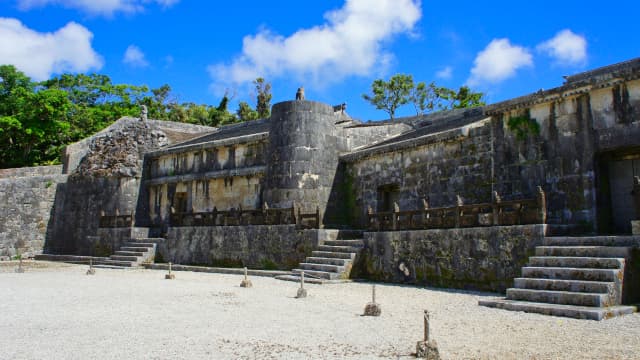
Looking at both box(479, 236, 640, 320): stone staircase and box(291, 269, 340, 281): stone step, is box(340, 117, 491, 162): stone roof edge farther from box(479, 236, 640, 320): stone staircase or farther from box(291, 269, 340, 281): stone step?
box(479, 236, 640, 320): stone staircase

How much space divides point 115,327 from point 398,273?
7.86 m

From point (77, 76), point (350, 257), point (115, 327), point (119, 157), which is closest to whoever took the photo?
point (115, 327)

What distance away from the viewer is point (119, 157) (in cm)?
2552

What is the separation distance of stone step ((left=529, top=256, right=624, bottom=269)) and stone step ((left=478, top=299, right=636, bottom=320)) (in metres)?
0.78

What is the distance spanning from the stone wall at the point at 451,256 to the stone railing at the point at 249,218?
2.73m

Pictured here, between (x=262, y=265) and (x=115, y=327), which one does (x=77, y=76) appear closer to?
(x=262, y=265)

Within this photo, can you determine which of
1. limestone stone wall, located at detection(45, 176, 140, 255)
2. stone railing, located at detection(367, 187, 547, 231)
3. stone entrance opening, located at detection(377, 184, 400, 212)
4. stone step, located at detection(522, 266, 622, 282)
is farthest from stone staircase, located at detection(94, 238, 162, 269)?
stone step, located at detection(522, 266, 622, 282)

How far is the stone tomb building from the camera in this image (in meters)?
11.6

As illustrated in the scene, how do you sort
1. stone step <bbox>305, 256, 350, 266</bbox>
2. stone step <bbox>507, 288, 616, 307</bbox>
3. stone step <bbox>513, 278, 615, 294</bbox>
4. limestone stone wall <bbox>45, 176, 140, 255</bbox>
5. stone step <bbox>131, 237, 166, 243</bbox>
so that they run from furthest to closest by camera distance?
limestone stone wall <bbox>45, 176, 140, 255</bbox> < stone step <bbox>131, 237, 166, 243</bbox> < stone step <bbox>305, 256, 350, 266</bbox> < stone step <bbox>513, 278, 615, 294</bbox> < stone step <bbox>507, 288, 616, 307</bbox>

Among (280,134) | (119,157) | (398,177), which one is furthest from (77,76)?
(398,177)

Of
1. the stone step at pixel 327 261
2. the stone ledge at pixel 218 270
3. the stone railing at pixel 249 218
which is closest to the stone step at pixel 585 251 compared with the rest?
the stone step at pixel 327 261

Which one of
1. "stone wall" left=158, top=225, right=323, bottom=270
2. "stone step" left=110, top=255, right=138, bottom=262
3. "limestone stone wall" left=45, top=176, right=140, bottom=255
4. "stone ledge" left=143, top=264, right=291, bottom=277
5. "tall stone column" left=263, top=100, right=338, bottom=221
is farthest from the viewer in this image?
"limestone stone wall" left=45, top=176, right=140, bottom=255

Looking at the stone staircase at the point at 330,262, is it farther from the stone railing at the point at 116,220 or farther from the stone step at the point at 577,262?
the stone railing at the point at 116,220

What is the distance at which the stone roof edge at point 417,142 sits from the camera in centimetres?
1482
